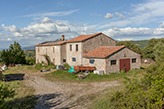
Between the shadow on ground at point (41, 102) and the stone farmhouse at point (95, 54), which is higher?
the stone farmhouse at point (95, 54)

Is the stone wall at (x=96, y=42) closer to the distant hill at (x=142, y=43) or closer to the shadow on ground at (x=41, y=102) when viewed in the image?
the shadow on ground at (x=41, y=102)

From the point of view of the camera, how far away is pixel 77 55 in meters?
24.3

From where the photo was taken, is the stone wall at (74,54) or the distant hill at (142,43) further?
the distant hill at (142,43)

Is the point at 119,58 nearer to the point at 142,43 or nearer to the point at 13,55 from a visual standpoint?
the point at 13,55

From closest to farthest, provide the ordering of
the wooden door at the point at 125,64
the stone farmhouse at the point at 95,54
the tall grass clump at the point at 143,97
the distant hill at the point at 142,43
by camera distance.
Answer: the tall grass clump at the point at 143,97 → the stone farmhouse at the point at 95,54 → the wooden door at the point at 125,64 → the distant hill at the point at 142,43

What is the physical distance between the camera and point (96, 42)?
24.9m

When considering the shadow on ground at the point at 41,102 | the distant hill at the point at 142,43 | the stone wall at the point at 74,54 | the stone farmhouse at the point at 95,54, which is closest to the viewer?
the shadow on ground at the point at 41,102

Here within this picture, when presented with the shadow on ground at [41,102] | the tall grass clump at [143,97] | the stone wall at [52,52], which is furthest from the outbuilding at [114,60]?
the tall grass clump at [143,97]

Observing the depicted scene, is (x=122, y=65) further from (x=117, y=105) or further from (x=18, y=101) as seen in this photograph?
(x=18, y=101)

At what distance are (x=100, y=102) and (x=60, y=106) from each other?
290 cm

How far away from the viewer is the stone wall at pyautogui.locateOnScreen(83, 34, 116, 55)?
2378 cm

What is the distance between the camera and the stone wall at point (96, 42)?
78.0ft

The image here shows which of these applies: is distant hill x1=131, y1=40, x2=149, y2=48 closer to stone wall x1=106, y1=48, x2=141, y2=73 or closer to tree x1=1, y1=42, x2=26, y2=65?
stone wall x1=106, y1=48, x2=141, y2=73

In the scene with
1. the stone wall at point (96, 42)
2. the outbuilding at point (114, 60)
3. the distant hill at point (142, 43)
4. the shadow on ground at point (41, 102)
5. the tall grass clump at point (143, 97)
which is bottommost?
the shadow on ground at point (41, 102)
